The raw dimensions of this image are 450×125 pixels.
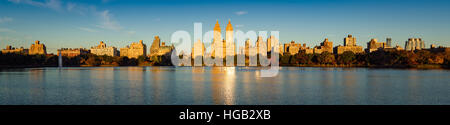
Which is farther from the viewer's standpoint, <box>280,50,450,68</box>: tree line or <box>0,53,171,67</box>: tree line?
<box>0,53,171,67</box>: tree line

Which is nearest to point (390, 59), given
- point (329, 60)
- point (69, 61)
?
point (329, 60)

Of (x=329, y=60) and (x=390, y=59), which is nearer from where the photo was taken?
(x=390, y=59)

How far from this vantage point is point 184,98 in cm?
2605

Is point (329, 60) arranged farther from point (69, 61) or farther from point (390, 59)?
point (69, 61)

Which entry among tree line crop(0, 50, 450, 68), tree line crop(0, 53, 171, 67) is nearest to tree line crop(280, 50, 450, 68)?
tree line crop(0, 50, 450, 68)

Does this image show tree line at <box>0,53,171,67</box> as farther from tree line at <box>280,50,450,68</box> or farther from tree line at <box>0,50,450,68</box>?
tree line at <box>280,50,450,68</box>

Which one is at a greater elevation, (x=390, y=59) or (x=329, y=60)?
(x=390, y=59)

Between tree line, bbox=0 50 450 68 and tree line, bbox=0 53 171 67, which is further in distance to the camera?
tree line, bbox=0 53 171 67

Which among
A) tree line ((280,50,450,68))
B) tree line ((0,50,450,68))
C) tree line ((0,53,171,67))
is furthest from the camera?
tree line ((0,53,171,67))

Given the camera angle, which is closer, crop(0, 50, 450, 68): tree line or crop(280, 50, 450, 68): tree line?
crop(280, 50, 450, 68): tree line

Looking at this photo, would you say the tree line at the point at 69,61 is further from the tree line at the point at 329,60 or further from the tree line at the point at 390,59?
the tree line at the point at 390,59

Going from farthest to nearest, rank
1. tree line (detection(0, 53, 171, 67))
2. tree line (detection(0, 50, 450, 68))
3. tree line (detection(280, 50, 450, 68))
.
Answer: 1. tree line (detection(0, 53, 171, 67))
2. tree line (detection(0, 50, 450, 68))
3. tree line (detection(280, 50, 450, 68))
